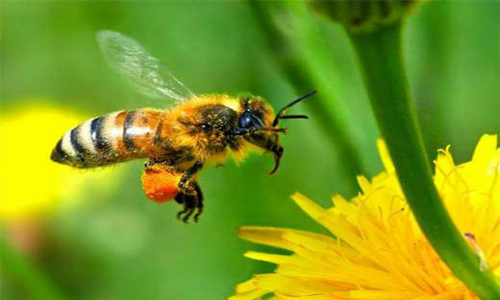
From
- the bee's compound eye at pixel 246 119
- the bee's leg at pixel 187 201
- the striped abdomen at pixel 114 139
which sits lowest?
the bee's leg at pixel 187 201

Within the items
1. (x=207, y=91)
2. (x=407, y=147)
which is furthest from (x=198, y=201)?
(x=207, y=91)

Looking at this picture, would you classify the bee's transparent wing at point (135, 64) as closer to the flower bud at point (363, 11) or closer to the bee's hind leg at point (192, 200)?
the bee's hind leg at point (192, 200)

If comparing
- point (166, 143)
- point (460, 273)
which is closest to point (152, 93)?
point (166, 143)

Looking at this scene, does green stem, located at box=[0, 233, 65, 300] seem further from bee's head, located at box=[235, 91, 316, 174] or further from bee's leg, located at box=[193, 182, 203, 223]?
bee's head, located at box=[235, 91, 316, 174]

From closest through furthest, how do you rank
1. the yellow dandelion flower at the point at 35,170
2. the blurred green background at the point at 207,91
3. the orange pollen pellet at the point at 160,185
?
the orange pollen pellet at the point at 160,185, the blurred green background at the point at 207,91, the yellow dandelion flower at the point at 35,170

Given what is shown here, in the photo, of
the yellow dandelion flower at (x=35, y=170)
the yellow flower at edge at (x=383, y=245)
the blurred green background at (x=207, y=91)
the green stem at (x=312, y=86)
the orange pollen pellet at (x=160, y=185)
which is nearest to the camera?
the yellow flower at edge at (x=383, y=245)

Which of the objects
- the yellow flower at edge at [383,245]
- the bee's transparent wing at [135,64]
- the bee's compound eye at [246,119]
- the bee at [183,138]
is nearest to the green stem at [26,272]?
the bee at [183,138]

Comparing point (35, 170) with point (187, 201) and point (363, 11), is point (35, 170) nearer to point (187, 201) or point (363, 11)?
point (187, 201)
